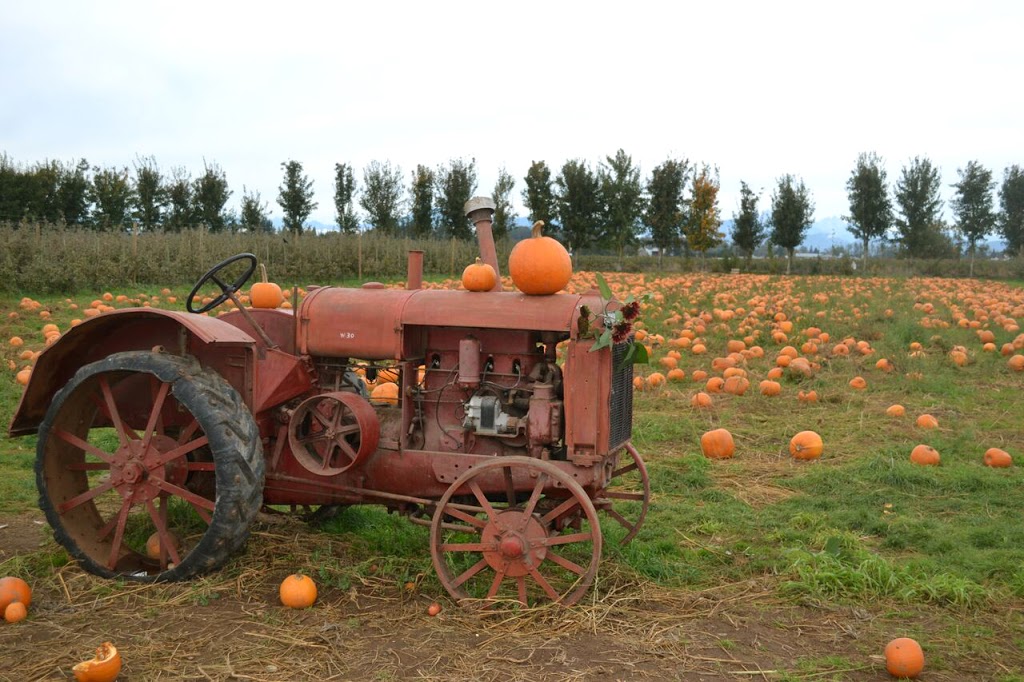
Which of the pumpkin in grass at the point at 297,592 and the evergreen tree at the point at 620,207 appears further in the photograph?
the evergreen tree at the point at 620,207

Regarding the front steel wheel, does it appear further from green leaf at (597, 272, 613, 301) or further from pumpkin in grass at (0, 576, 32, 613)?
green leaf at (597, 272, 613, 301)

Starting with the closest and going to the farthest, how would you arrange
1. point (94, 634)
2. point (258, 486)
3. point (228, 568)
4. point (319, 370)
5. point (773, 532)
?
point (94, 634)
point (258, 486)
point (228, 568)
point (319, 370)
point (773, 532)

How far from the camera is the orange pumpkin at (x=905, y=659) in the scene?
3.58 metres

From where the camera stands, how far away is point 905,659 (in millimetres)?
3582

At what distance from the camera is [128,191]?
3009cm

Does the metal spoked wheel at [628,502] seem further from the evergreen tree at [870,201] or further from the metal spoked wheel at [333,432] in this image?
the evergreen tree at [870,201]

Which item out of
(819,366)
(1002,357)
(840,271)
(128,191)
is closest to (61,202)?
(128,191)

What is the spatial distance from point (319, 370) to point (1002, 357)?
10.9m

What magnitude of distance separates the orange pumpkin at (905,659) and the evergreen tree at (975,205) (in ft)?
155

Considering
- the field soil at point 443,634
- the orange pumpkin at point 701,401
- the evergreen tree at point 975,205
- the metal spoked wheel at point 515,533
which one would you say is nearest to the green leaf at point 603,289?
the metal spoked wheel at point 515,533

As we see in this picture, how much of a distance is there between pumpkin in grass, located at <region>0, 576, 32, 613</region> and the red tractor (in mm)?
359

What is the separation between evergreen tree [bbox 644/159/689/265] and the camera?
41750 mm

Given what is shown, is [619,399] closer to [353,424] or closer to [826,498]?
[353,424]

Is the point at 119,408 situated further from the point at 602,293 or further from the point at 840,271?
the point at 840,271
